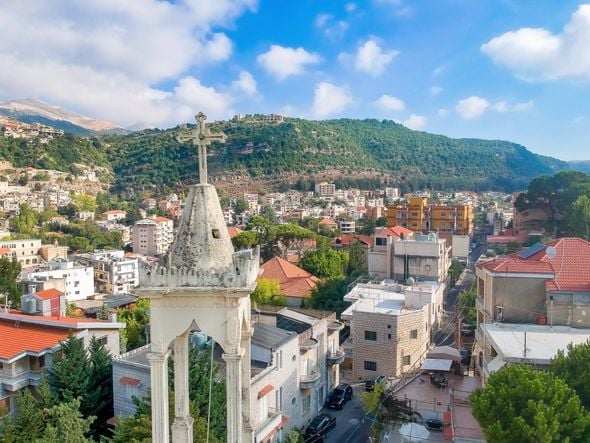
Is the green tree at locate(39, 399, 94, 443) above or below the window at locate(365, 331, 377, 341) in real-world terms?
above

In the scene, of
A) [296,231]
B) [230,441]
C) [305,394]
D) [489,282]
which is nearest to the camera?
[230,441]

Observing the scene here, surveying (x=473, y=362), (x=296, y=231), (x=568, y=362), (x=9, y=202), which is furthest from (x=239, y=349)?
(x=9, y=202)

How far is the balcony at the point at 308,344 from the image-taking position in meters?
22.8

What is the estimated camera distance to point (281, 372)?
65.9 ft

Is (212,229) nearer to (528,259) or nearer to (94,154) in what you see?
(528,259)

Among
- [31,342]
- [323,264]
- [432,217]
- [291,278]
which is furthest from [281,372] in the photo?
[432,217]

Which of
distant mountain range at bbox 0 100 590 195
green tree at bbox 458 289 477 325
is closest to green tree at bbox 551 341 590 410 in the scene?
green tree at bbox 458 289 477 325

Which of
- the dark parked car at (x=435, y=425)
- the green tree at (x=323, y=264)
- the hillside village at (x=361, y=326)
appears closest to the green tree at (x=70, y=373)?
the hillside village at (x=361, y=326)

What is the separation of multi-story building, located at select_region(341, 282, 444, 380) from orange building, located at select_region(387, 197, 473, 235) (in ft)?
173

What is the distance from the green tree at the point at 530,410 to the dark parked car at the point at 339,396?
1296cm

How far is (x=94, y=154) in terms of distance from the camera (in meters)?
159

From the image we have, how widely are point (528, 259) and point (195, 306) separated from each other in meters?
19.8

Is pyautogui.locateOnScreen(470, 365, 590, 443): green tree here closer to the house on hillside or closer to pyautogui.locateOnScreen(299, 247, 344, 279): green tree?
the house on hillside

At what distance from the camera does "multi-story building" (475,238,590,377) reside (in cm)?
1948
